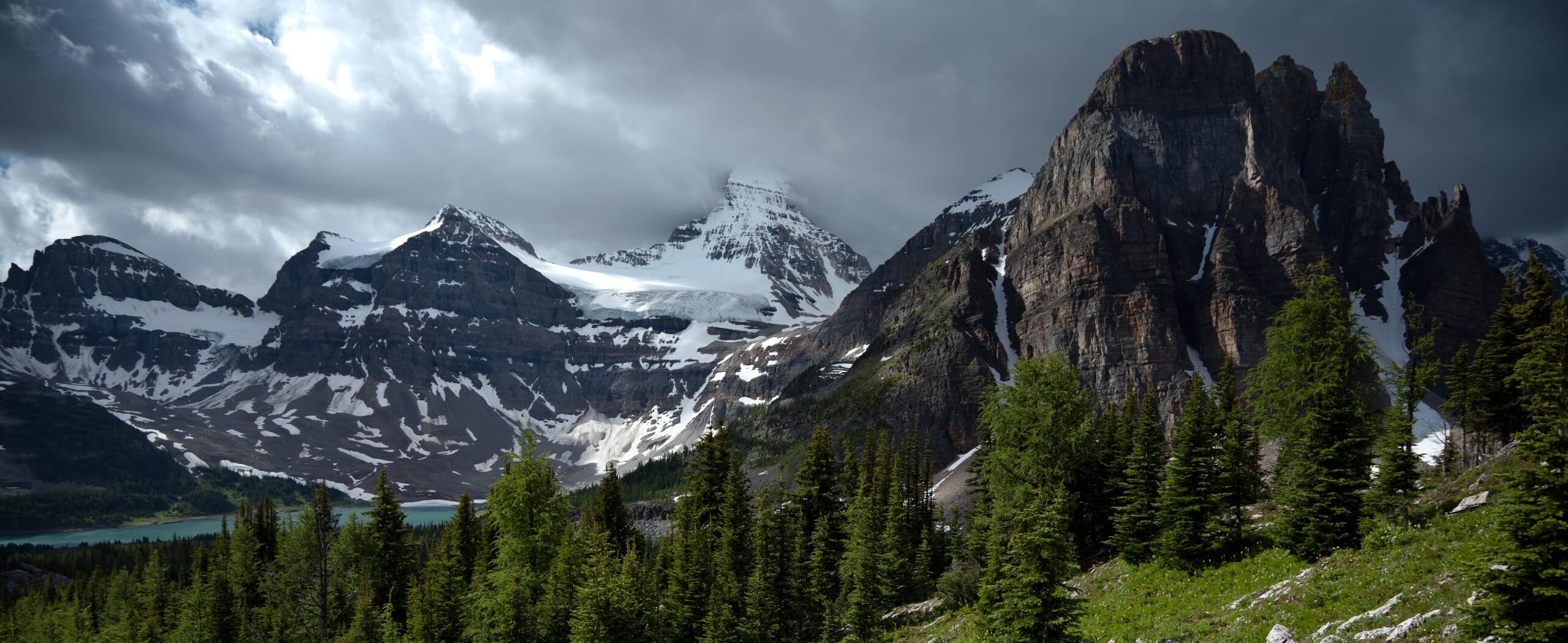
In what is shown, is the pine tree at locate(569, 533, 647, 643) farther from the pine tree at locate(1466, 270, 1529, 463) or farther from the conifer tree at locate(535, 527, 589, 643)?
the pine tree at locate(1466, 270, 1529, 463)

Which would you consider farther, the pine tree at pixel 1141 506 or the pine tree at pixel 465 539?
the pine tree at pixel 465 539

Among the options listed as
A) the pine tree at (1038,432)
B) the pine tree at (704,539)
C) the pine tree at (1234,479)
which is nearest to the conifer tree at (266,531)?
the pine tree at (704,539)

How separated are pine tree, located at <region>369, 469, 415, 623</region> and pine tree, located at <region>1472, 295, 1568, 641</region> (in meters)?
71.3

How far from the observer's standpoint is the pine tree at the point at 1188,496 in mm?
40375

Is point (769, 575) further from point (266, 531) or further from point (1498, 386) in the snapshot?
point (266, 531)

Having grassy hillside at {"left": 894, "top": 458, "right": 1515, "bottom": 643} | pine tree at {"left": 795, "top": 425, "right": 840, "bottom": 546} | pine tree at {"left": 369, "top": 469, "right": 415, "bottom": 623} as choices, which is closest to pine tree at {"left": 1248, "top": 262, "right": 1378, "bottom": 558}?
grassy hillside at {"left": 894, "top": 458, "right": 1515, "bottom": 643}

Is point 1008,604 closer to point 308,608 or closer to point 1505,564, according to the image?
point 1505,564

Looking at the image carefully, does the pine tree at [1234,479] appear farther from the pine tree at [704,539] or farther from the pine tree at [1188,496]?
the pine tree at [704,539]

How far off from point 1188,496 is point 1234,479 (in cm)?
287

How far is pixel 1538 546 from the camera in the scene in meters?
20.1

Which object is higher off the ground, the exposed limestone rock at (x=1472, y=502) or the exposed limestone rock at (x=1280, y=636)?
the exposed limestone rock at (x=1472, y=502)

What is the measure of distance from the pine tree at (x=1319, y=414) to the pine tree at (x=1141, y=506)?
6.00 meters

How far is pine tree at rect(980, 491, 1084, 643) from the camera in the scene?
29.8 m

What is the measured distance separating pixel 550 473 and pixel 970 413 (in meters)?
145
